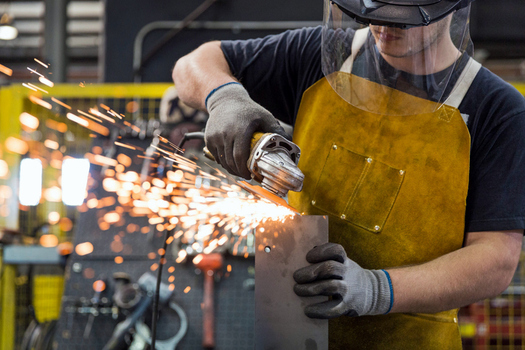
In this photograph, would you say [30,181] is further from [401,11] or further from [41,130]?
[401,11]

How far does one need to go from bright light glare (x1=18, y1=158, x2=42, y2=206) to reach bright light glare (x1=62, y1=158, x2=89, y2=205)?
163 mm

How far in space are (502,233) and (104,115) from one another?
3.02m

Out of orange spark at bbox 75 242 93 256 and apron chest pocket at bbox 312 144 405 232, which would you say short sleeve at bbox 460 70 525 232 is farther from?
orange spark at bbox 75 242 93 256

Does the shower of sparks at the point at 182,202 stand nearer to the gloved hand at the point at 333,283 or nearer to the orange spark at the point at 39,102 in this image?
the orange spark at the point at 39,102

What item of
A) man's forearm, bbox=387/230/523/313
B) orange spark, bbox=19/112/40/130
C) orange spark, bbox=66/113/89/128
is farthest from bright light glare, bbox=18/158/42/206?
man's forearm, bbox=387/230/523/313

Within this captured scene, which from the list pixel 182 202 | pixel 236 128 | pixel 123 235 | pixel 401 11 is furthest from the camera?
pixel 182 202

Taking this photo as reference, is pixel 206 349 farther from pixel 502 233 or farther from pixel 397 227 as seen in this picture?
pixel 502 233

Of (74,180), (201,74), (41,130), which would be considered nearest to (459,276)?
(201,74)

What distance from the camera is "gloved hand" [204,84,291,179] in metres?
1.16

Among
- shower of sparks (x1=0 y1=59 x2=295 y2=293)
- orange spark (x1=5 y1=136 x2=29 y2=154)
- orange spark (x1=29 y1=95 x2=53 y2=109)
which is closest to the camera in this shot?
shower of sparks (x1=0 y1=59 x2=295 y2=293)

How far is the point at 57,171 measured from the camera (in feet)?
11.2

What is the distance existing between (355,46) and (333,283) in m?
0.68

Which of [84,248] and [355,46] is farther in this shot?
[84,248]

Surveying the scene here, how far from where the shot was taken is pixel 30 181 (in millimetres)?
3256
